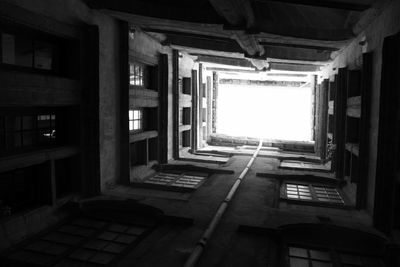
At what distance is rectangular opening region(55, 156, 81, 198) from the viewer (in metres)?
12.7

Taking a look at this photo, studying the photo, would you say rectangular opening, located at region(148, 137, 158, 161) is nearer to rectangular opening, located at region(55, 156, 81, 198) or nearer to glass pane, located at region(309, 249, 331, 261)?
rectangular opening, located at region(55, 156, 81, 198)

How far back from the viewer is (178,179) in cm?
1783

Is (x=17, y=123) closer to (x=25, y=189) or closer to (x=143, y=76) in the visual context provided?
(x=25, y=189)

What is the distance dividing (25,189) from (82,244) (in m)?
2.92

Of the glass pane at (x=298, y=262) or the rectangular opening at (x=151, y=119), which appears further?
Result: the rectangular opening at (x=151, y=119)

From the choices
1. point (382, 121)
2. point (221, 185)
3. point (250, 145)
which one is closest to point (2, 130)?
point (221, 185)

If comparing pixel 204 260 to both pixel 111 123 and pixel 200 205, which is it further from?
pixel 111 123

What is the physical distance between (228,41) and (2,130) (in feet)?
39.8

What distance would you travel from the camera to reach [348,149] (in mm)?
15922

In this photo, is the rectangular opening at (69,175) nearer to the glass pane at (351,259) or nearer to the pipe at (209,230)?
the pipe at (209,230)

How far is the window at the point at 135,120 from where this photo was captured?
18.0 meters

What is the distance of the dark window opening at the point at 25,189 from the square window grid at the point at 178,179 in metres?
6.08

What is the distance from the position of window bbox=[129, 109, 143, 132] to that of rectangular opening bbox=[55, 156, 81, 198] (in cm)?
533

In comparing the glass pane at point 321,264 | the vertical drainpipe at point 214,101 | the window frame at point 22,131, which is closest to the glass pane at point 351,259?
the glass pane at point 321,264
